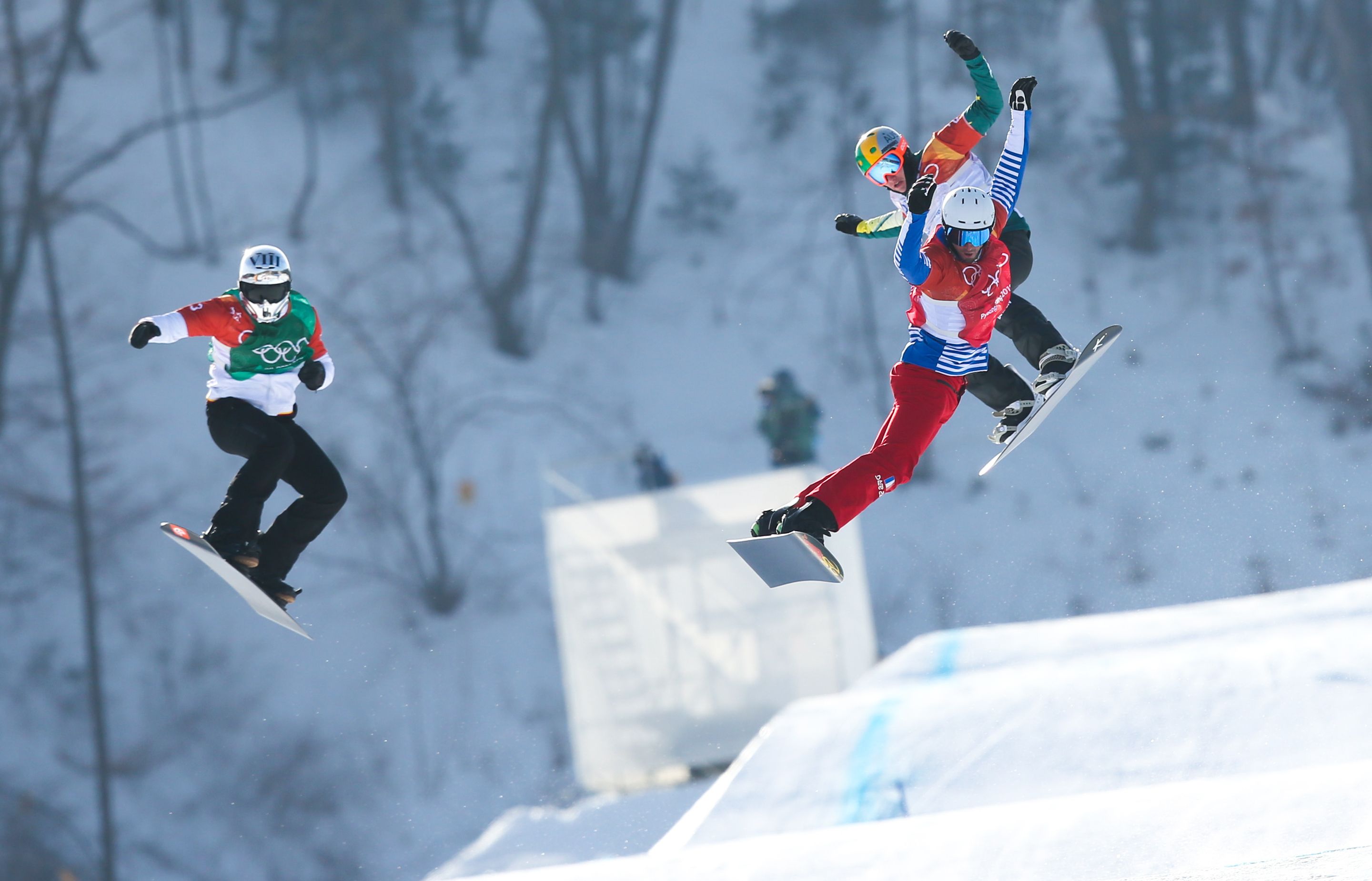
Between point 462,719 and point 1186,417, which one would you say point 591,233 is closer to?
point 462,719

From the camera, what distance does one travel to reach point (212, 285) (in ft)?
92.7

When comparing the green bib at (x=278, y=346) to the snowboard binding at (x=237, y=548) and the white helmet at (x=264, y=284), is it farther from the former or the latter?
the snowboard binding at (x=237, y=548)

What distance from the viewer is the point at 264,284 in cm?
621

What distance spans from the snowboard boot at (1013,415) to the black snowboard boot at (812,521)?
98 centimetres

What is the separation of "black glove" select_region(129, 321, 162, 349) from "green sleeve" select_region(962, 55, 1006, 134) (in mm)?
4108

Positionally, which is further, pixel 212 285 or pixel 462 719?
pixel 212 285

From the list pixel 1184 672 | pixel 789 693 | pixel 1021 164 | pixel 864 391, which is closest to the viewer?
pixel 1021 164

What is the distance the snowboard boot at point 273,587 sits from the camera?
663 cm

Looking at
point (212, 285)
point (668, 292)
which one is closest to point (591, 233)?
point (668, 292)

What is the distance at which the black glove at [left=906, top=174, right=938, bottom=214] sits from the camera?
5.45 m

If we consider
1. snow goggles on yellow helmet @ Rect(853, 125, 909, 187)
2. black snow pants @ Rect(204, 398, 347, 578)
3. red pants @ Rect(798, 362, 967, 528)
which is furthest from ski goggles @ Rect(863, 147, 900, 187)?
black snow pants @ Rect(204, 398, 347, 578)

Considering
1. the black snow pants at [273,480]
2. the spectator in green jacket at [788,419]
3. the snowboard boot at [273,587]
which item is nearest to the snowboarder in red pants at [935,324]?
the black snow pants at [273,480]

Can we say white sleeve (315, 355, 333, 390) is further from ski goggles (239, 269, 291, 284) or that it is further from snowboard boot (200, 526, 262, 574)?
snowboard boot (200, 526, 262, 574)

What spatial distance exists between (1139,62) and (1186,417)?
902 centimetres
